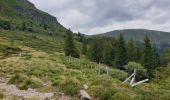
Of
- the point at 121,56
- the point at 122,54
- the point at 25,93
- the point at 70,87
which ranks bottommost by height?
the point at 25,93

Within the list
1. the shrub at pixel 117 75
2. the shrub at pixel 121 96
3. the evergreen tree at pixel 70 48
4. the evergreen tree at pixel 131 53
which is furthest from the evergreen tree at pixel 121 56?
the shrub at pixel 121 96

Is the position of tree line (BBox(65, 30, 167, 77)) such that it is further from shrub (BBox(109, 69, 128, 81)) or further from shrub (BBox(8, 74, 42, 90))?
shrub (BBox(8, 74, 42, 90))

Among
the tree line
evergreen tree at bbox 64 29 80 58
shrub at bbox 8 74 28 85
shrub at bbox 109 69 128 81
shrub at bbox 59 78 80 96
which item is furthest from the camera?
evergreen tree at bbox 64 29 80 58

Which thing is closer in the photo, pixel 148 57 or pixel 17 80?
pixel 17 80

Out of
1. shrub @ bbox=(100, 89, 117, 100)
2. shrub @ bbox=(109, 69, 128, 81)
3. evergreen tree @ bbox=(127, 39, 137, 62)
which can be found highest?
evergreen tree @ bbox=(127, 39, 137, 62)

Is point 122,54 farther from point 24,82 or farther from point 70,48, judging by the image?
point 24,82

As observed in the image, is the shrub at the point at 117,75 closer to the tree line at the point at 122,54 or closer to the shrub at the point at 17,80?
the shrub at the point at 17,80

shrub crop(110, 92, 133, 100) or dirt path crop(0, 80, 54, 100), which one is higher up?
shrub crop(110, 92, 133, 100)

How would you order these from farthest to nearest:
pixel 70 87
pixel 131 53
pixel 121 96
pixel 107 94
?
pixel 131 53 → pixel 70 87 → pixel 107 94 → pixel 121 96

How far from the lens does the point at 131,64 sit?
82750 millimetres

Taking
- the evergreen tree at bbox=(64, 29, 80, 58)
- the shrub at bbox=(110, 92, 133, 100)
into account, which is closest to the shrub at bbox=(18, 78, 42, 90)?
the shrub at bbox=(110, 92, 133, 100)

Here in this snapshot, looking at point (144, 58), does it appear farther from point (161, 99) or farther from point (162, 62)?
point (161, 99)

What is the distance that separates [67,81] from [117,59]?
225ft

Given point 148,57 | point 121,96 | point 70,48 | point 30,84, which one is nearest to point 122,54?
point 148,57
